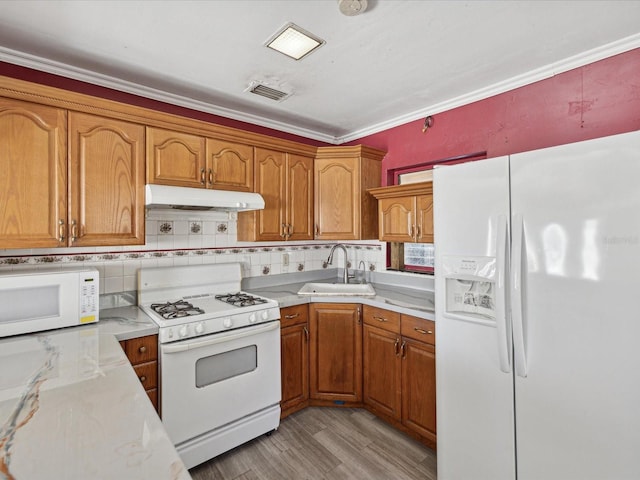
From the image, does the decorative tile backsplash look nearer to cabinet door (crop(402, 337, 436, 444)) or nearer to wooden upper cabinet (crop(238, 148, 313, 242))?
wooden upper cabinet (crop(238, 148, 313, 242))

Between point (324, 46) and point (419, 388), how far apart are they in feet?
7.18

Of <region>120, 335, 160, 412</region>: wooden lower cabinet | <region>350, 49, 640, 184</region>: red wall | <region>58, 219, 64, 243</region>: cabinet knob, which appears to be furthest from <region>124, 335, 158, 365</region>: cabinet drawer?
<region>350, 49, 640, 184</region>: red wall

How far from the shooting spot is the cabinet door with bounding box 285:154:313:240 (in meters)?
2.82

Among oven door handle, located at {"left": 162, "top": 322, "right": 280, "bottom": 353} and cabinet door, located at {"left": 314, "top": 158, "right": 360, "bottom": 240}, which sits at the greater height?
cabinet door, located at {"left": 314, "top": 158, "right": 360, "bottom": 240}

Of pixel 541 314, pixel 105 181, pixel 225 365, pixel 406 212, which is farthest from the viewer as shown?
pixel 406 212

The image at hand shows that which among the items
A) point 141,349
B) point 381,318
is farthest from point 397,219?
point 141,349

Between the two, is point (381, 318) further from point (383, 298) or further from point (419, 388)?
point (419, 388)

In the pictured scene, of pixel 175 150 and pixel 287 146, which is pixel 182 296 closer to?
pixel 175 150

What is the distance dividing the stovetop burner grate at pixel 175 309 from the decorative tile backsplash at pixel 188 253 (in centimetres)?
29

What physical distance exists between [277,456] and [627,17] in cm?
306

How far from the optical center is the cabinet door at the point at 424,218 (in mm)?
2440

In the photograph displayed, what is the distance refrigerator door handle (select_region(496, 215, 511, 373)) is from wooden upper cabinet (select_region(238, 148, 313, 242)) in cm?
171

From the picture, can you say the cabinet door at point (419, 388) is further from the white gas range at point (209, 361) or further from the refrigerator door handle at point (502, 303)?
the white gas range at point (209, 361)

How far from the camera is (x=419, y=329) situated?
7.10ft
